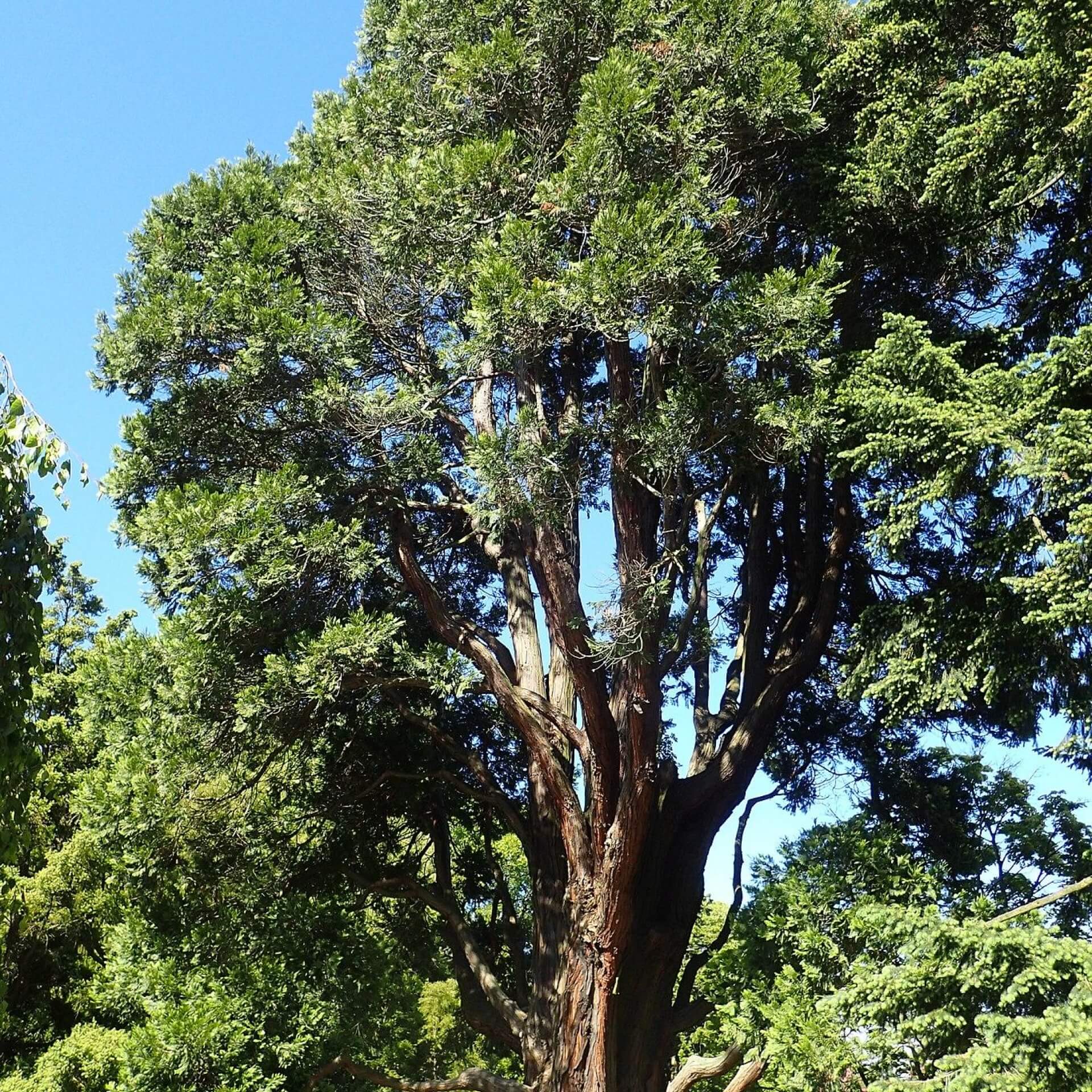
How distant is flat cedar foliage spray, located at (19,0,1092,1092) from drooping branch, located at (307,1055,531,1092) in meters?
0.12

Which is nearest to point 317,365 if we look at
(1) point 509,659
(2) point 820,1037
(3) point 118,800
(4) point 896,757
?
(1) point 509,659

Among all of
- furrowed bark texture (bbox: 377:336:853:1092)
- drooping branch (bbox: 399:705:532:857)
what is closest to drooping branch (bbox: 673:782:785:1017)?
furrowed bark texture (bbox: 377:336:853:1092)

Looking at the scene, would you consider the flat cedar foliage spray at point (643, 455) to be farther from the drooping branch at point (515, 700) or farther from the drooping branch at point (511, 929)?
the drooping branch at point (511, 929)

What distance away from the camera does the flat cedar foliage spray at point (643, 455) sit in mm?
6953

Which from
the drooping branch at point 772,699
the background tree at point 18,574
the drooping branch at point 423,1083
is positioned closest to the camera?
the background tree at point 18,574

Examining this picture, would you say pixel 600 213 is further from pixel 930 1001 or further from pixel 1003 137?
pixel 930 1001

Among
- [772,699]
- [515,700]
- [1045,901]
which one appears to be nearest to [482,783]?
[515,700]

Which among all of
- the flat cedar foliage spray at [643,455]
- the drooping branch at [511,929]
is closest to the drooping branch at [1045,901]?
the flat cedar foliage spray at [643,455]

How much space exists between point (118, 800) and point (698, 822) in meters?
5.12

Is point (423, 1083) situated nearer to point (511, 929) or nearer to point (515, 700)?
point (511, 929)

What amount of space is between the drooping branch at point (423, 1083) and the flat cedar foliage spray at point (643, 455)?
Result: 0.12 metres

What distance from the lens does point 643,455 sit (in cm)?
735

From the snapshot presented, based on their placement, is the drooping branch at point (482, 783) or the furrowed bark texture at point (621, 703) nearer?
the furrowed bark texture at point (621, 703)

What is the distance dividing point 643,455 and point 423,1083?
6.65 metres
